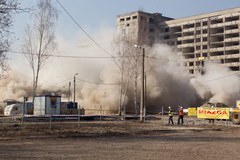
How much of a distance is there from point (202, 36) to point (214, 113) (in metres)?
75.0

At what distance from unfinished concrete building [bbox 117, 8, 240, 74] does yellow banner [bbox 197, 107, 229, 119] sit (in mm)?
59872

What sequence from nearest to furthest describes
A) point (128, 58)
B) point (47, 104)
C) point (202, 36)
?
point (47, 104) < point (128, 58) < point (202, 36)

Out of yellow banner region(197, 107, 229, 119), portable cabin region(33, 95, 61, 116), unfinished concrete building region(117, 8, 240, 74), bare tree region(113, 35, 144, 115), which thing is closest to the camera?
yellow banner region(197, 107, 229, 119)

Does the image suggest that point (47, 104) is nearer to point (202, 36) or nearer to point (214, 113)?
point (214, 113)

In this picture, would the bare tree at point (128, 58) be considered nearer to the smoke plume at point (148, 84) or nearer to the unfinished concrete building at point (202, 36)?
the smoke plume at point (148, 84)

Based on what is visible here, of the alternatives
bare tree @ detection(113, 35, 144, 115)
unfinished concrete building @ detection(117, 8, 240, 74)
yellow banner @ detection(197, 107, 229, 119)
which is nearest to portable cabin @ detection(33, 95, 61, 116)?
bare tree @ detection(113, 35, 144, 115)

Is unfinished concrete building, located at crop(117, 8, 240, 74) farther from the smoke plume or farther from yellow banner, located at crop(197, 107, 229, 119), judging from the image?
yellow banner, located at crop(197, 107, 229, 119)

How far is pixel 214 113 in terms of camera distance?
41250 mm

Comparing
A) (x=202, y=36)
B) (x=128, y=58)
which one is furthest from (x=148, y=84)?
(x=202, y=36)

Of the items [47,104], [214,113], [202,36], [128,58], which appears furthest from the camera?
[202,36]

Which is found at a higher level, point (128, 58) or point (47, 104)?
point (128, 58)

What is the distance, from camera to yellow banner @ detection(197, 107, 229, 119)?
40.5 meters

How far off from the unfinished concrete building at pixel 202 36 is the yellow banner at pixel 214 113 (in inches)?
2357

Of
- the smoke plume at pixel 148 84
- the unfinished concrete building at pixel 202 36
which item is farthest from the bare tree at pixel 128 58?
the unfinished concrete building at pixel 202 36
